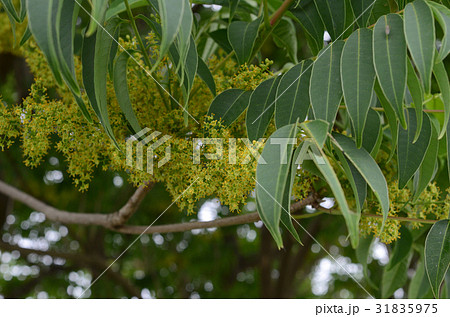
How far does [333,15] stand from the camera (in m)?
0.77

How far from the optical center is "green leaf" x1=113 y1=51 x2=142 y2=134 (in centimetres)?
69

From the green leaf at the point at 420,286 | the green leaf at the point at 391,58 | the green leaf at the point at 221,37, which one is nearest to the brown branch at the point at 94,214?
the green leaf at the point at 221,37

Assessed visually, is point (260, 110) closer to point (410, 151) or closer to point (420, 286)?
point (410, 151)

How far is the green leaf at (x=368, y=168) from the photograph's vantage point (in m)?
0.55

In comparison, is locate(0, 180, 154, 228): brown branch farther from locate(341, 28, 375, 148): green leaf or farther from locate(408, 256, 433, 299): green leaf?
locate(408, 256, 433, 299): green leaf

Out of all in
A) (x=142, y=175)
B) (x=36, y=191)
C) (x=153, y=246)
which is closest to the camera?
(x=142, y=175)

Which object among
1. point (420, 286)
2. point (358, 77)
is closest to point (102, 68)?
point (358, 77)

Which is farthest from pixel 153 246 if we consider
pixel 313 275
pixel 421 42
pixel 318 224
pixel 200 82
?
pixel 421 42

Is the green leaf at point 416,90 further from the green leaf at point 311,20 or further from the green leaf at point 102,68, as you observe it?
the green leaf at point 102,68

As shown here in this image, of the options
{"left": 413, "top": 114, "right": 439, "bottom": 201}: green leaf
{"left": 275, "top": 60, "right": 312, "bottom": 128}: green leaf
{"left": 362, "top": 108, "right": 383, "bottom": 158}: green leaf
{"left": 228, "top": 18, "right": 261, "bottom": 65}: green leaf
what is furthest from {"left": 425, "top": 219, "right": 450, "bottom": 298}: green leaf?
{"left": 228, "top": 18, "right": 261, "bottom": 65}: green leaf

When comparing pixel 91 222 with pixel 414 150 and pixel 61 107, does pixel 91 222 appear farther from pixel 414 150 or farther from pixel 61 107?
pixel 414 150

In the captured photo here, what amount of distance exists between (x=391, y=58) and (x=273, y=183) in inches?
8.9

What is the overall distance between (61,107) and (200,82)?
0.25 metres

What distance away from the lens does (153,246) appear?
2.49 meters
